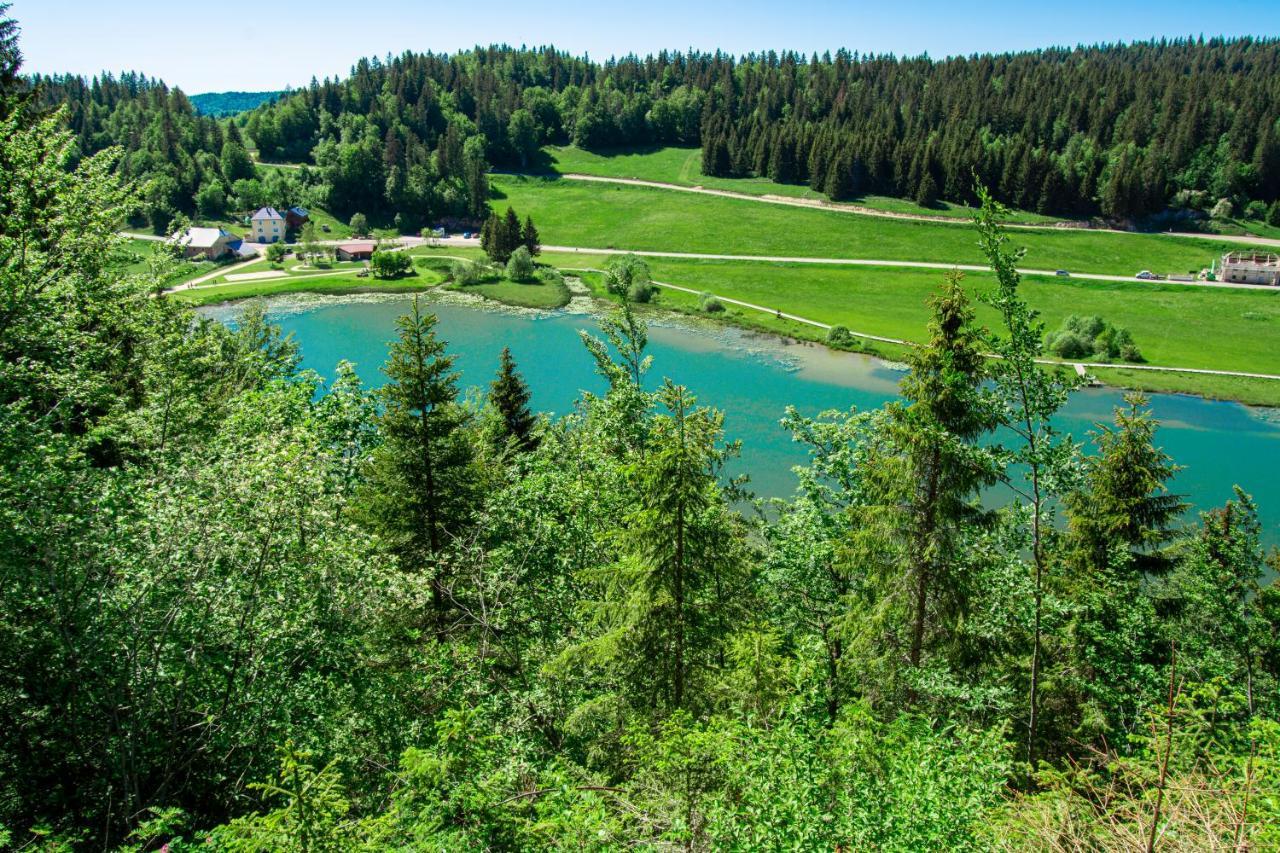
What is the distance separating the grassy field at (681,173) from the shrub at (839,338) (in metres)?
60.1

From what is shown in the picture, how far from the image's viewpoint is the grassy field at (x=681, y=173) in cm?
12369

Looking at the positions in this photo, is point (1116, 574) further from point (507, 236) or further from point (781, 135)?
point (781, 135)

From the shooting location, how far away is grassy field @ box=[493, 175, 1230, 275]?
341 feet

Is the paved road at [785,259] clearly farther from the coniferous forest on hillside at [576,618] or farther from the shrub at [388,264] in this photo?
the coniferous forest on hillside at [576,618]

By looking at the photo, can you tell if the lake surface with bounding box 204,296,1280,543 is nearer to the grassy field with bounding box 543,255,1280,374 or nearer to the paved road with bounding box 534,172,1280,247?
the grassy field with bounding box 543,255,1280,374

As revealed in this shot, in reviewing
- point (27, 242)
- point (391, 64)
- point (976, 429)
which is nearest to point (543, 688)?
point (976, 429)

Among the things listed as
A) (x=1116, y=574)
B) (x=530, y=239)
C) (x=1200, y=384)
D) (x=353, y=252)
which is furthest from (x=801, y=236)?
(x=1116, y=574)

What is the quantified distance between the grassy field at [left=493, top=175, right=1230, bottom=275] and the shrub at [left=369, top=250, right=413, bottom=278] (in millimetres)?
27571

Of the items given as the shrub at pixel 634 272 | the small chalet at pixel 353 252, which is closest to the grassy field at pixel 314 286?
the small chalet at pixel 353 252

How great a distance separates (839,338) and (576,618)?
200ft

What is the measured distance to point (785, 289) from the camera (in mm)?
92750

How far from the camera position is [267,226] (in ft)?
389

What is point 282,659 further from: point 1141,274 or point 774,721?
point 1141,274

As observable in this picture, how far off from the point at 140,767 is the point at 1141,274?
114 metres
